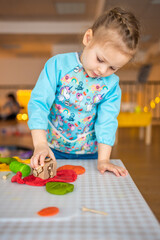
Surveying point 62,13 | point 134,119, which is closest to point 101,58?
point 134,119

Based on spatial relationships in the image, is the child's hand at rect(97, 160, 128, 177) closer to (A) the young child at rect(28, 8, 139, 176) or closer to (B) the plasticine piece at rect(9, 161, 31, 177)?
(A) the young child at rect(28, 8, 139, 176)

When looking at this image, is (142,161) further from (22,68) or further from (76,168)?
(22,68)

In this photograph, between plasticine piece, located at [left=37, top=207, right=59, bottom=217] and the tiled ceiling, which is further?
the tiled ceiling

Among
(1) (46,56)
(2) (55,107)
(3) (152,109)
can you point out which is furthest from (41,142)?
(1) (46,56)

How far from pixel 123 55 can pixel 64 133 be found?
378 mm

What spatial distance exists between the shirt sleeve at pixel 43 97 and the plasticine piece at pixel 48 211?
1.00 feet

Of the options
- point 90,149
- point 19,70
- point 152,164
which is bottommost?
point 152,164

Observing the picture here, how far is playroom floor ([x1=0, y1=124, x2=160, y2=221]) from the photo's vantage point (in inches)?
61.4

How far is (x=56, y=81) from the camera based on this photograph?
796 millimetres

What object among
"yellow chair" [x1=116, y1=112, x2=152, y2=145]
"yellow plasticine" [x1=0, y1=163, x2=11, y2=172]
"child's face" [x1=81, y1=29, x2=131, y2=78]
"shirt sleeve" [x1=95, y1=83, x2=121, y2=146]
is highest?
"child's face" [x1=81, y1=29, x2=131, y2=78]

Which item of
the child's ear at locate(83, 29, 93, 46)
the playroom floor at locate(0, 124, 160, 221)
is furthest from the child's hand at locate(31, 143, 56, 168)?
the playroom floor at locate(0, 124, 160, 221)

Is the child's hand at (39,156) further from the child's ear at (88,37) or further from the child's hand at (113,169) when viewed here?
the child's ear at (88,37)

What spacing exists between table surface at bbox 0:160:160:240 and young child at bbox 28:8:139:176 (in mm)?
105

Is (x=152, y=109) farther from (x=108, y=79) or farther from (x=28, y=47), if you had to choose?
(x=108, y=79)
